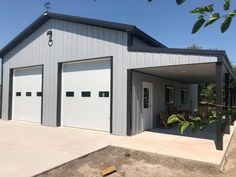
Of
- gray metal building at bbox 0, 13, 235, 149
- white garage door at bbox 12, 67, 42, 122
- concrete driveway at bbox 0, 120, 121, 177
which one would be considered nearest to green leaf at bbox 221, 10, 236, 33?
concrete driveway at bbox 0, 120, 121, 177

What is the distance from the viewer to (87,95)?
10781 mm

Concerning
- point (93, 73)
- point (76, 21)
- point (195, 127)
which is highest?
point (76, 21)

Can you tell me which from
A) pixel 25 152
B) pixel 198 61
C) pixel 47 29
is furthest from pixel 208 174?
pixel 47 29

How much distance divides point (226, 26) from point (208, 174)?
5185 mm

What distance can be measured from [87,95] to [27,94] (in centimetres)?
471

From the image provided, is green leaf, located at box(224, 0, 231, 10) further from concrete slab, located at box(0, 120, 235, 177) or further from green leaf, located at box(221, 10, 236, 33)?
concrete slab, located at box(0, 120, 235, 177)

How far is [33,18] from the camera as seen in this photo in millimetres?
12852

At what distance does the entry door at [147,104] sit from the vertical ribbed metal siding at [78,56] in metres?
1.61

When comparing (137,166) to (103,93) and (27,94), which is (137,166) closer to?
(103,93)

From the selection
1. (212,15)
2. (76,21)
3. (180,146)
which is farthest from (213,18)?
(76,21)

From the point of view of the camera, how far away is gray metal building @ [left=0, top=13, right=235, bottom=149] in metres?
8.95

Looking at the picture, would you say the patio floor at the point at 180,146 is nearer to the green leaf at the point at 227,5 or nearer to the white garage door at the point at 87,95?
the white garage door at the point at 87,95

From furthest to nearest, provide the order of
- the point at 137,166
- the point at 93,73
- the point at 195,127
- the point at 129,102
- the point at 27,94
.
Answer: the point at 27,94
the point at 93,73
the point at 129,102
the point at 137,166
the point at 195,127

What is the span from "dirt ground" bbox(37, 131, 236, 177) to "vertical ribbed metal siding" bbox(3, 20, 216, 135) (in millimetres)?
2748
